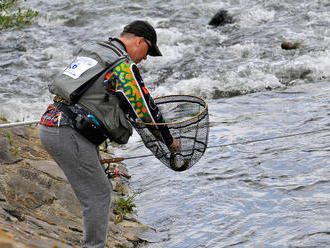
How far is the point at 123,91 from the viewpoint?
12.8 feet

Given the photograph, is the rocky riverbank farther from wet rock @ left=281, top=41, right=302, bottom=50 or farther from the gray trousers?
wet rock @ left=281, top=41, right=302, bottom=50

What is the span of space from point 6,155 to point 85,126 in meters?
2.34

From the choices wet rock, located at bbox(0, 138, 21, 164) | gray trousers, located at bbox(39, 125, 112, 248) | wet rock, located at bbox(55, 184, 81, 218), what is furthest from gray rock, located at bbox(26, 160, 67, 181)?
gray trousers, located at bbox(39, 125, 112, 248)

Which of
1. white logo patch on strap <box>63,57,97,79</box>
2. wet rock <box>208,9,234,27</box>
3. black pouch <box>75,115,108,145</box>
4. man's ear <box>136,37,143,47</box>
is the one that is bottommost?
wet rock <box>208,9,234,27</box>

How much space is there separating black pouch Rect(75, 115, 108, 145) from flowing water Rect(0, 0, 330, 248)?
1813 millimetres

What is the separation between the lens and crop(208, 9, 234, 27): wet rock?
56.4ft

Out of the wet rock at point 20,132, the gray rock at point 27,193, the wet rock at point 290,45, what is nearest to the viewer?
the gray rock at point 27,193

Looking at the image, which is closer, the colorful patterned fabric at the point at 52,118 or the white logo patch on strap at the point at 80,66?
the white logo patch on strap at the point at 80,66

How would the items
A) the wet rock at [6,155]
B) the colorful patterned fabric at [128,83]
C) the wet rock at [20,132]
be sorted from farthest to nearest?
the wet rock at [20,132] → the wet rock at [6,155] → the colorful patterned fabric at [128,83]

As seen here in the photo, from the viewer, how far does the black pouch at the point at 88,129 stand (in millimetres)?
3963

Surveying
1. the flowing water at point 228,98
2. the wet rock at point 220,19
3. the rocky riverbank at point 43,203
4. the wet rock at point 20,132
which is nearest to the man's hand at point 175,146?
the rocky riverbank at point 43,203

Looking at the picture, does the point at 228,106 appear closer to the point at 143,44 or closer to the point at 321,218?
the point at 321,218

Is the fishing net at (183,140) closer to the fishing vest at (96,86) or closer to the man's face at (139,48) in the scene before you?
the fishing vest at (96,86)

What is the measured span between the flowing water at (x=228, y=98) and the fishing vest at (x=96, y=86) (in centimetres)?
191
